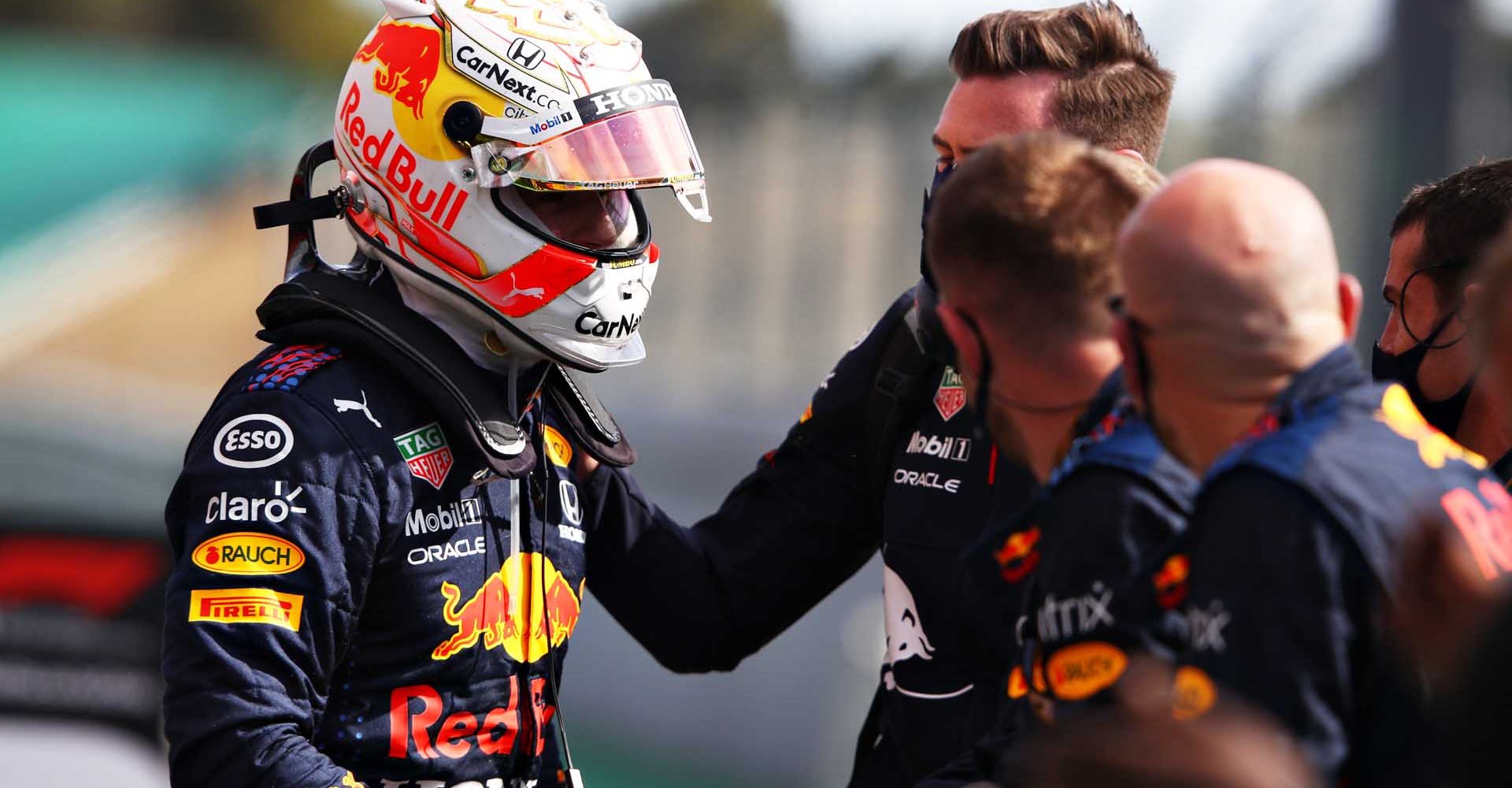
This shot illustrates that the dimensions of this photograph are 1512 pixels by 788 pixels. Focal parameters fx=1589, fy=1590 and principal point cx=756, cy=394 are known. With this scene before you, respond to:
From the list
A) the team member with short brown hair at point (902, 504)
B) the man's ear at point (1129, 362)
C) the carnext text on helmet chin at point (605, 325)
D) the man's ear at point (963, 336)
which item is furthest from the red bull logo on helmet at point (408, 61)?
the man's ear at point (1129, 362)

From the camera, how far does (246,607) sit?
2.21m

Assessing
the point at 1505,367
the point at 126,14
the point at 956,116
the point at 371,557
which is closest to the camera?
the point at 1505,367

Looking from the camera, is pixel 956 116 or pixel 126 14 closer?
pixel 956 116

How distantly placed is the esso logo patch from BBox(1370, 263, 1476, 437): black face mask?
1.86 m

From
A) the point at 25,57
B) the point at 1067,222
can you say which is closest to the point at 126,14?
the point at 25,57

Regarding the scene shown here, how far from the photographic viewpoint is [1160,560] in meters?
1.62

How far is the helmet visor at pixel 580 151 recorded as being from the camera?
2.59 metres

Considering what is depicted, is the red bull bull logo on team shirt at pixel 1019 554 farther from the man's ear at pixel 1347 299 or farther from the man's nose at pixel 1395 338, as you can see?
the man's nose at pixel 1395 338

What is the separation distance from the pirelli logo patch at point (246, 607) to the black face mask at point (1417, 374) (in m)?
1.88

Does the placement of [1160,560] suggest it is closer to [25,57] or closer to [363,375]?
[363,375]

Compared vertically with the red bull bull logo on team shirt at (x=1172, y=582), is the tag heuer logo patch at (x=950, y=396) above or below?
above

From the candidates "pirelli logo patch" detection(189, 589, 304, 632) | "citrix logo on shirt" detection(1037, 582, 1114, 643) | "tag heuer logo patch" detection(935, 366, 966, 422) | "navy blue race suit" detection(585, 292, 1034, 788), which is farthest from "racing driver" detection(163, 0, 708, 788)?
"citrix logo on shirt" detection(1037, 582, 1114, 643)

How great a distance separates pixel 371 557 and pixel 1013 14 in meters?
1.48

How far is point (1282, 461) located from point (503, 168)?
1493 mm
